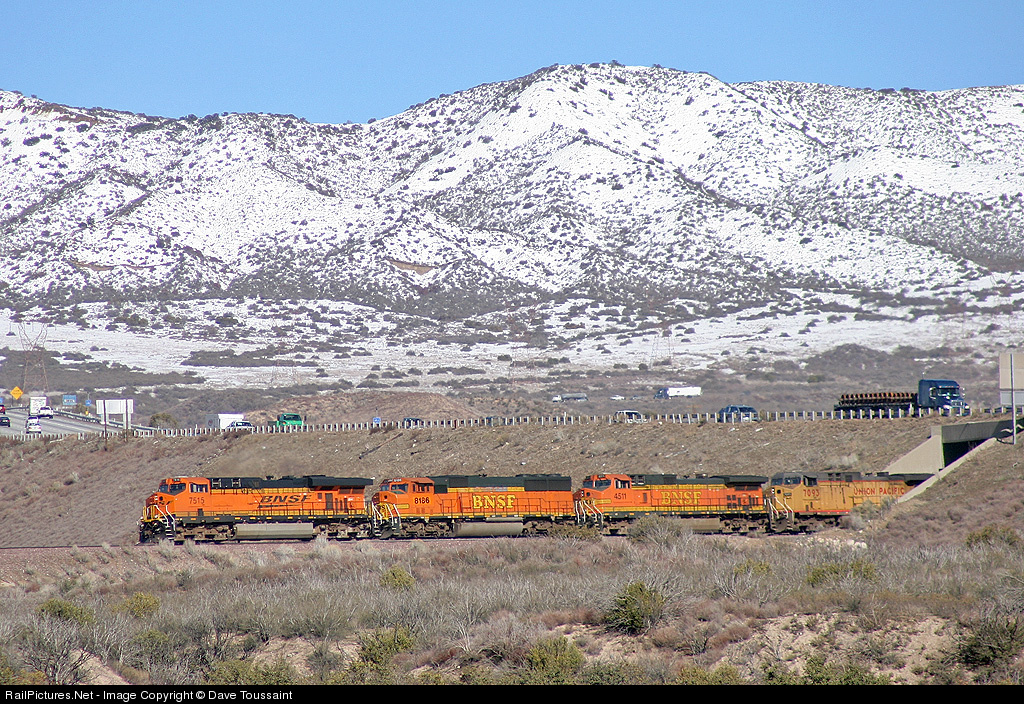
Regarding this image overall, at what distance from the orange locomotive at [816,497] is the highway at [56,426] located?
6636 cm

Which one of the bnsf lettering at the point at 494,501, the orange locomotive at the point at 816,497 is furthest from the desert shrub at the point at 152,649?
the orange locomotive at the point at 816,497

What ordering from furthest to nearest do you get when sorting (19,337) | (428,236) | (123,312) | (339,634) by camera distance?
(428,236) → (123,312) → (19,337) → (339,634)

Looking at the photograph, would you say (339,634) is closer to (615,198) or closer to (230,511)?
(230,511)

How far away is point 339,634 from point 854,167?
183 metres

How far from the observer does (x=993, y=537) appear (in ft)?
106

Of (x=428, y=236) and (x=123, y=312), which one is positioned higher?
(x=428, y=236)


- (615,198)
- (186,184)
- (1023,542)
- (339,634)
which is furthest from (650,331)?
(339,634)

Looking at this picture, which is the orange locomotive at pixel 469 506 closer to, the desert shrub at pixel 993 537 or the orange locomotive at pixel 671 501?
the orange locomotive at pixel 671 501

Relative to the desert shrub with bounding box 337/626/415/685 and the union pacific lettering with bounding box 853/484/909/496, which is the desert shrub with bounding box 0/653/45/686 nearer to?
the desert shrub with bounding box 337/626/415/685

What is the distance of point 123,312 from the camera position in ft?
521

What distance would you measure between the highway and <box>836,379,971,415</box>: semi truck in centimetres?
6295

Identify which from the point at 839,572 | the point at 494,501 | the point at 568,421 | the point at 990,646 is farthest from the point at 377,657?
the point at 568,421

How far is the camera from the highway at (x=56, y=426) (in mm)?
89625

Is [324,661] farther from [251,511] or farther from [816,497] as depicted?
[816,497]
